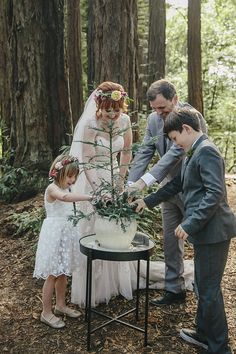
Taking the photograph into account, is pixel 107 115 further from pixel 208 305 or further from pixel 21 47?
pixel 21 47

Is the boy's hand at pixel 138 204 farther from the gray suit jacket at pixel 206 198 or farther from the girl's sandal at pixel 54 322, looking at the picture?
the girl's sandal at pixel 54 322

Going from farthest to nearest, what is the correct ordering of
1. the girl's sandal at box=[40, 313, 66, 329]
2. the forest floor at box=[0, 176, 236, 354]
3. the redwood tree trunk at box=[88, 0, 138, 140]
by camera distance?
1. the redwood tree trunk at box=[88, 0, 138, 140]
2. the girl's sandal at box=[40, 313, 66, 329]
3. the forest floor at box=[0, 176, 236, 354]

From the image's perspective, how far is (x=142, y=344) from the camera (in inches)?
151

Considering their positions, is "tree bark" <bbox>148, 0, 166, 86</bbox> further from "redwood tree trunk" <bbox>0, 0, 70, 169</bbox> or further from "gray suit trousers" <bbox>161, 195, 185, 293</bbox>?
"gray suit trousers" <bbox>161, 195, 185, 293</bbox>

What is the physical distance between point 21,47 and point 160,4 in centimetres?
736

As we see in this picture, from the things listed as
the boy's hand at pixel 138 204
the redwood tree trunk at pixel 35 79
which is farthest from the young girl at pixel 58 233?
the redwood tree trunk at pixel 35 79

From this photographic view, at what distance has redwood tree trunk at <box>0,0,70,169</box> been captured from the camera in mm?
7367

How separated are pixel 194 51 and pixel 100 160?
9.75m

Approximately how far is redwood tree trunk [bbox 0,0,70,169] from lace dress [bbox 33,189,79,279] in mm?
3475

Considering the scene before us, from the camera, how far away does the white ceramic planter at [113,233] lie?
11.5 ft

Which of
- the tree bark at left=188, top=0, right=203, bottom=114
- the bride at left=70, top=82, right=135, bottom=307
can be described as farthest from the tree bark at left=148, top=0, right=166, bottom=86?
the bride at left=70, top=82, right=135, bottom=307

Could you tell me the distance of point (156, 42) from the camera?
1332 centimetres

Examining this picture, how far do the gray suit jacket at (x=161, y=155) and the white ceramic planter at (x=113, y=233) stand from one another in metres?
0.74

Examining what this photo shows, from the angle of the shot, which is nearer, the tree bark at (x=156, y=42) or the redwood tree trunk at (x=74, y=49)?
the redwood tree trunk at (x=74, y=49)
